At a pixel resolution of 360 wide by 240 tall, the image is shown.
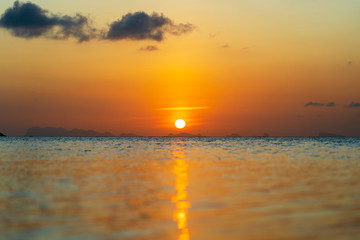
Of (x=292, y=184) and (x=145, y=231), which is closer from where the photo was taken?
(x=145, y=231)

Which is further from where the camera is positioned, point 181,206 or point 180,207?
point 181,206

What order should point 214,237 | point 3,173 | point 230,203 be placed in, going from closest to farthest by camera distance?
1. point 214,237
2. point 230,203
3. point 3,173

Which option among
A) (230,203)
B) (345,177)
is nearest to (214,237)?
(230,203)

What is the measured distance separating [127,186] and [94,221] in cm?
778

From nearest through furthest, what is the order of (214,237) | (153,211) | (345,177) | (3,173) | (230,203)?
(214,237) → (153,211) → (230,203) → (345,177) → (3,173)

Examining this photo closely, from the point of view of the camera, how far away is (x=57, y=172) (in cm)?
2695

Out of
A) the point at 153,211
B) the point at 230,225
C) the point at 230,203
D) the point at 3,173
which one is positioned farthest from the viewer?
the point at 3,173

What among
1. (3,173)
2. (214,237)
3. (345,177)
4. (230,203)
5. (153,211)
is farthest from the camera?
(3,173)

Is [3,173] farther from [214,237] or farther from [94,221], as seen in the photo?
[214,237]

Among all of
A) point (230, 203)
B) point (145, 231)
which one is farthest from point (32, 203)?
point (230, 203)

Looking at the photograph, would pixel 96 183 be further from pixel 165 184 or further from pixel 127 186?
pixel 165 184

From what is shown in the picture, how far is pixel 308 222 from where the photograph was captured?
1238cm

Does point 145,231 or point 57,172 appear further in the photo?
point 57,172

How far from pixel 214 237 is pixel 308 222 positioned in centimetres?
357
